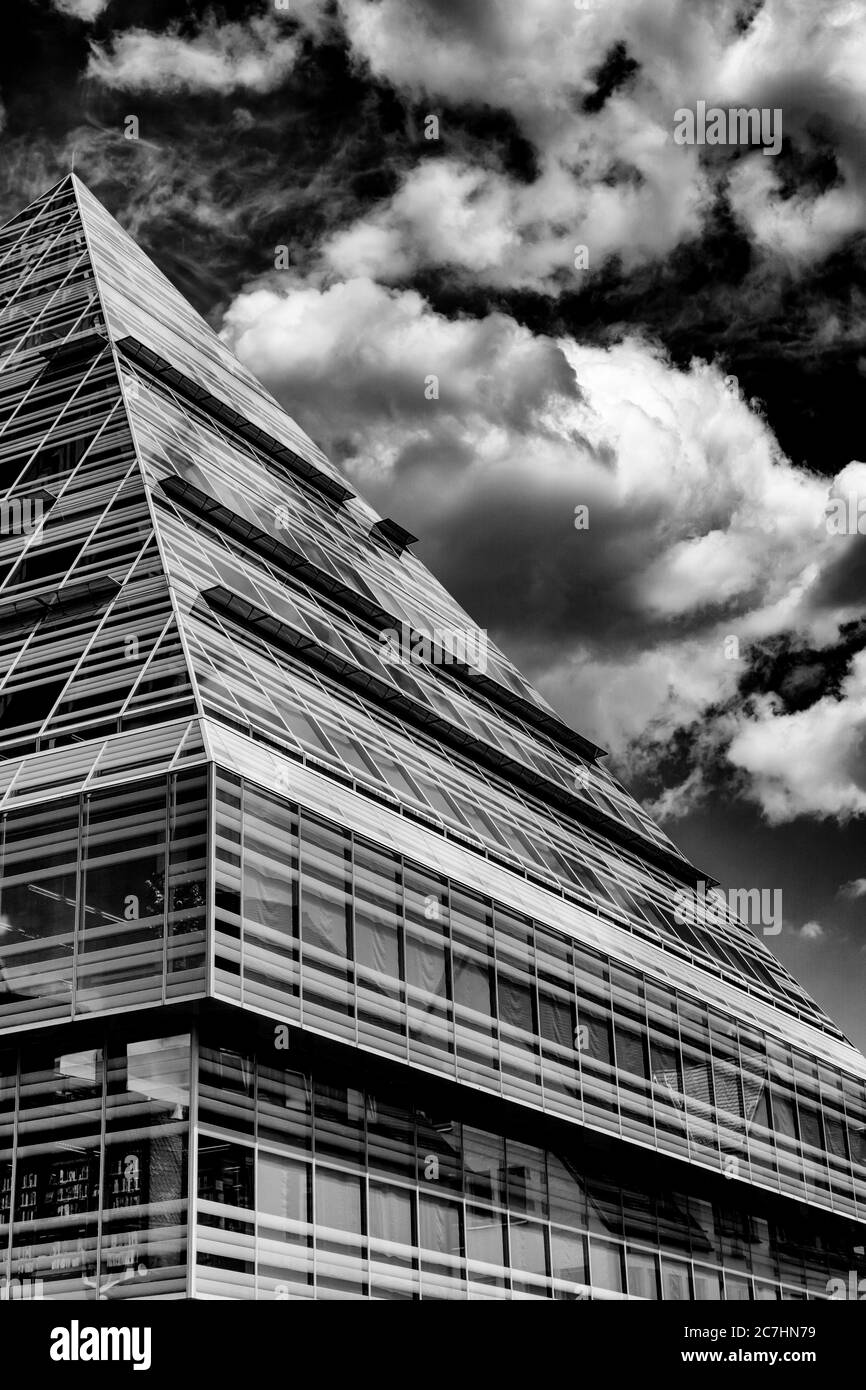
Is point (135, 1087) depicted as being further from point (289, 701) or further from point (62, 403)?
point (62, 403)

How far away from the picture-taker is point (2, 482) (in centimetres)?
5044

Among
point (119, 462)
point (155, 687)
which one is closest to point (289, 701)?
point (155, 687)

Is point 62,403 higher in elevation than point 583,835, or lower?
higher

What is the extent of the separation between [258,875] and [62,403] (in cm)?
2674

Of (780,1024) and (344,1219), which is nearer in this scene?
(344,1219)

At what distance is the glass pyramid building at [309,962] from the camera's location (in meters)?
29.1

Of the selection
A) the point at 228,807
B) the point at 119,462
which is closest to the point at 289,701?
the point at 228,807

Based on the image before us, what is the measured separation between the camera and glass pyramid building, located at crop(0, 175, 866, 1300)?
95.4 ft

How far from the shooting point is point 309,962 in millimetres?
31344

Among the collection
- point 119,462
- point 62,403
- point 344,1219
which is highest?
point 62,403
